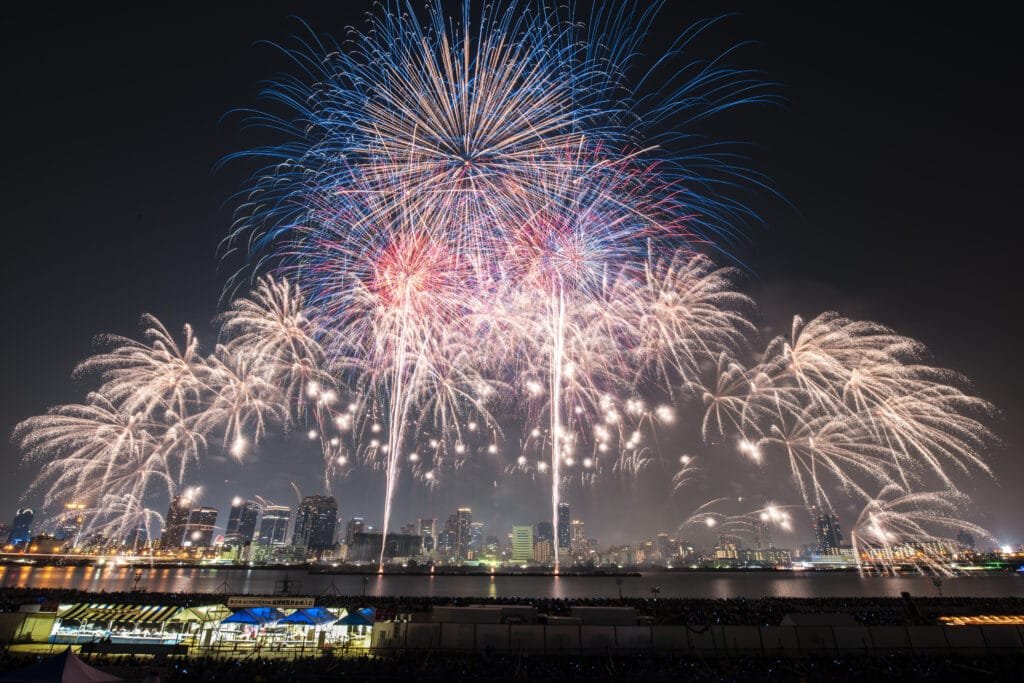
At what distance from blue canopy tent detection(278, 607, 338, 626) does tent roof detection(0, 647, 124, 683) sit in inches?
457

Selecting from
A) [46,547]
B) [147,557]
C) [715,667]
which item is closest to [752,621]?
[715,667]

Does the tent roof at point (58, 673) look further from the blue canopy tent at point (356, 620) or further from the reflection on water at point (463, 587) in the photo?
the reflection on water at point (463, 587)

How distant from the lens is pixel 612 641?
969 inches

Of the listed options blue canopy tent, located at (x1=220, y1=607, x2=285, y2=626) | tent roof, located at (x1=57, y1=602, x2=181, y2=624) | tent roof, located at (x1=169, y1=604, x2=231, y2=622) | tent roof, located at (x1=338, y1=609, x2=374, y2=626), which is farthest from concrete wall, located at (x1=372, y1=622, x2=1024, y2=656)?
tent roof, located at (x1=57, y1=602, x2=181, y2=624)

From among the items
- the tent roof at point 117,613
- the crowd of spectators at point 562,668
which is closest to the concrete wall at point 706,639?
the crowd of spectators at point 562,668

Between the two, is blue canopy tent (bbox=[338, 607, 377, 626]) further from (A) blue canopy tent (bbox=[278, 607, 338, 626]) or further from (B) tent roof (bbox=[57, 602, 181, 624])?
(B) tent roof (bbox=[57, 602, 181, 624])

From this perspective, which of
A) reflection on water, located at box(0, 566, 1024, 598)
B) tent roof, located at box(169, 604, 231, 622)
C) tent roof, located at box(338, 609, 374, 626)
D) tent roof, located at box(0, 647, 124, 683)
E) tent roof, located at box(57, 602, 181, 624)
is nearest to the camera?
tent roof, located at box(0, 647, 124, 683)

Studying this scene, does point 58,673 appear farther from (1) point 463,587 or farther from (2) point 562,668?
(1) point 463,587

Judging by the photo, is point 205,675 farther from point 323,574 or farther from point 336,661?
point 323,574

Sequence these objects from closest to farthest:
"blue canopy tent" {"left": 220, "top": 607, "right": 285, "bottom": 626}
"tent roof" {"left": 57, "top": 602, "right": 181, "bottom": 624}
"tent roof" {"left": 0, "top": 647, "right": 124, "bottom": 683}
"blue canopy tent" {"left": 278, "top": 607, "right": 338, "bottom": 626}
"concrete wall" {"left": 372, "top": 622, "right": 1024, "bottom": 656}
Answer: "tent roof" {"left": 0, "top": 647, "right": 124, "bottom": 683} → "concrete wall" {"left": 372, "top": 622, "right": 1024, "bottom": 656} → "blue canopy tent" {"left": 220, "top": 607, "right": 285, "bottom": 626} → "blue canopy tent" {"left": 278, "top": 607, "right": 338, "bottom": 626} → "tent roof" {"left": 57, "top": 602, "right": 181, "bottom": 624}

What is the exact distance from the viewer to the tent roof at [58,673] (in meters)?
14.9

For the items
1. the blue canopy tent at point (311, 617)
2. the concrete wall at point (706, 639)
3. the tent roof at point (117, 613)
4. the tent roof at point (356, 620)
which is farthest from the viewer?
the tent roof at point (117, 613)

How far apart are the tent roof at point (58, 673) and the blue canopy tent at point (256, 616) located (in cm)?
1128

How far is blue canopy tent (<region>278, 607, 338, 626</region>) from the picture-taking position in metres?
26.7
